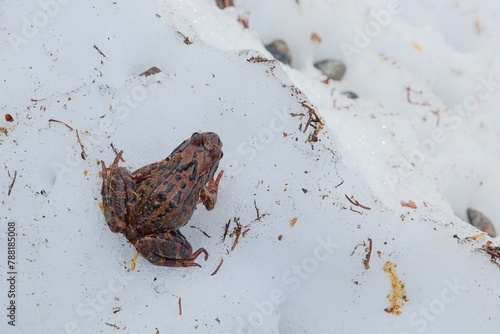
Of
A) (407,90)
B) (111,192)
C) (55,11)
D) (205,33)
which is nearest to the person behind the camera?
(111,192)

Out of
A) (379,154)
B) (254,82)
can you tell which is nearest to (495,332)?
(379,154)

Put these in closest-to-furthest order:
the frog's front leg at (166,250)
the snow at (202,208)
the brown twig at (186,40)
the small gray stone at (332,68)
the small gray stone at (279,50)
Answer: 1. the frog's front leg at (166,250)
2. the snow at (202,208)
3. the brown twig at (186,40)
4. the small gray stone at (279,50)
5. the small gray stone at (332,68)

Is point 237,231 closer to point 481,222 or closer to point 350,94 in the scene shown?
point 350,94

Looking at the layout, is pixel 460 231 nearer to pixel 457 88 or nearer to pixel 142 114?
pixel 457 88
